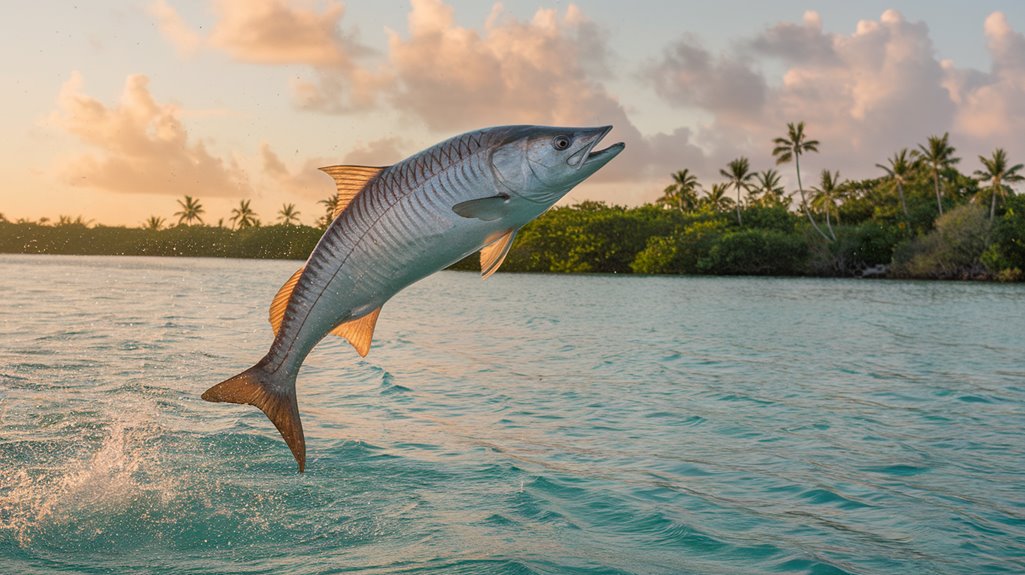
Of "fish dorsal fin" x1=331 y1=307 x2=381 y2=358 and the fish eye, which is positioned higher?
the fish eye

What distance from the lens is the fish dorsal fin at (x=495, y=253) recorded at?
2.84 metres

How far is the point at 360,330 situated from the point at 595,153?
103 centimetres

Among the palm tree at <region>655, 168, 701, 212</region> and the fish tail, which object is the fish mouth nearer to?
the fish tail

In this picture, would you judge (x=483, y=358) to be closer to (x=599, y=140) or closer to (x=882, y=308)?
(x=599, y=140)

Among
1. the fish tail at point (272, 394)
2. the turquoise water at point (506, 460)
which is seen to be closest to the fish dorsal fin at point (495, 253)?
the fish tail at point (272, 394)

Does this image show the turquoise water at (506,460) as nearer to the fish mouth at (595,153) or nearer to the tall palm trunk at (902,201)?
the fish mouth at (595,153)

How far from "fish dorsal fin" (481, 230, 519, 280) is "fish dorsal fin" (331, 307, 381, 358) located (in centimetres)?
45

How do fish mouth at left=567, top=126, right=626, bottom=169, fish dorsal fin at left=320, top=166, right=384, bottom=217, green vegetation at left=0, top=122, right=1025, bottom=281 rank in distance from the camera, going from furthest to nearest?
green vegetation at left=0, top=122, right=1025, bottom=281
fish dorsal fin at left=320, top=166, right=384, bottom=217
fish mouth at left=567, top=126, right=626, bottom=169

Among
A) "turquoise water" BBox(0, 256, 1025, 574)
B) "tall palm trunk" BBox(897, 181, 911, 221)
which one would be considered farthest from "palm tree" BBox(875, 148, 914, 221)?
"turquoise water" BBox(0, 256, 1025, 574)

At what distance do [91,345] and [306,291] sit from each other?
19702mm

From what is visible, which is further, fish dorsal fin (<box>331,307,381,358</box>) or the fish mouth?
fish dorsal fin (<box>331,307,381,358</box>)

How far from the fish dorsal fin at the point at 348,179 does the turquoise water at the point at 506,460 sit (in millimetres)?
5439

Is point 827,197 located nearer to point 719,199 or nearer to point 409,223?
point 719,199

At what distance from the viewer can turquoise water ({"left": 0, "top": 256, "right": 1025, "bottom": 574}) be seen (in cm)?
848
